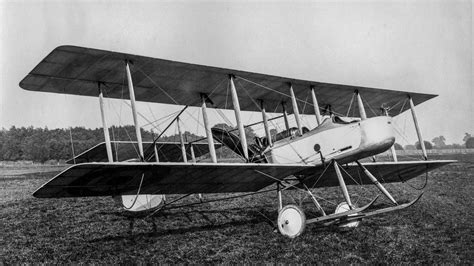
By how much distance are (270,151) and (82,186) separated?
4.65 metres

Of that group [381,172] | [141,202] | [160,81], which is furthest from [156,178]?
[381,172]

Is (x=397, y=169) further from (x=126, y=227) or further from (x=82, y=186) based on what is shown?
(x=82, y=186)

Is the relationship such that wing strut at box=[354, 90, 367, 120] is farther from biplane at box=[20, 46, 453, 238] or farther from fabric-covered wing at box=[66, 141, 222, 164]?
fabric-covered wing at box=[66, 141, 222, 164]

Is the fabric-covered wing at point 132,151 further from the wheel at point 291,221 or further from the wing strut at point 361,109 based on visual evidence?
the wing strut at point 361,109

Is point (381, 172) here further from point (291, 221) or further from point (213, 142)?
point (213, 142)

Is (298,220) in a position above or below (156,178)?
below

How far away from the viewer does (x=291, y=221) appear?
315 inches

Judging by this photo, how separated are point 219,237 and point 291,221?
1.60 m

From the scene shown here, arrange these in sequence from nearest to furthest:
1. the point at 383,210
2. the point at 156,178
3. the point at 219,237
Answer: the point at 156,178, the point at 383,210, the point at 219,237

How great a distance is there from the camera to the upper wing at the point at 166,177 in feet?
20.0

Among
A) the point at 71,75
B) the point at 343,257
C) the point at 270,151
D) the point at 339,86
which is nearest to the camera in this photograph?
the point at 343,257

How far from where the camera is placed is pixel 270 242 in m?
7.50

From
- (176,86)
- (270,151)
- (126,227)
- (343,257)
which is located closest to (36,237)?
(126,227)

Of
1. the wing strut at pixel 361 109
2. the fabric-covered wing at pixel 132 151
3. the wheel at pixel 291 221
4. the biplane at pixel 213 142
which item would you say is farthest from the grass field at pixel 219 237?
the wing strut at pixel 361 109
